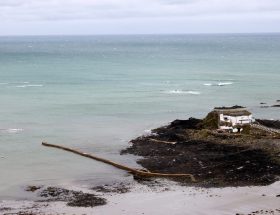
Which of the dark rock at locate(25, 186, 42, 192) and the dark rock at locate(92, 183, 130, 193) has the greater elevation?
the dark rock at locate(92, 183, 130, 193)

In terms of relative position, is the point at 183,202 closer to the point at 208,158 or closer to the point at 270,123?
the point at 208,158

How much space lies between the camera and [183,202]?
36531 millimetres

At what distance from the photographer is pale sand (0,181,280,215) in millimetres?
34938

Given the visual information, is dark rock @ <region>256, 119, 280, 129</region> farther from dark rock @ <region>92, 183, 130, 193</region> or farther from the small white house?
dark rock @ <region>92, 183, 130, 193</region>

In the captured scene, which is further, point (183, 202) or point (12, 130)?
point (12, 130)

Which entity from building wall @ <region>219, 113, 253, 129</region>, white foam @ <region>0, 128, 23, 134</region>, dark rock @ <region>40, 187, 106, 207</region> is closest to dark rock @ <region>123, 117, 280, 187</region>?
building wall @ <region>219, 113, 253, 129</region>

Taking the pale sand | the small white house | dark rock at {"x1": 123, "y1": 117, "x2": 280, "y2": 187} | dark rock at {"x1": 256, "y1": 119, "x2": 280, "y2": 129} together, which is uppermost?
the small white house

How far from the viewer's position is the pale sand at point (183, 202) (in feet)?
115

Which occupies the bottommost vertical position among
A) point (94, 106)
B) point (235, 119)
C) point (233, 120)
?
point (94, 106)

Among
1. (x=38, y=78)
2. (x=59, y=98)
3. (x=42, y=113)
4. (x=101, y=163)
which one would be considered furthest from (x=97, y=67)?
(x=101, y=163)

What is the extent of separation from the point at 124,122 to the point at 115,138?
27.4ft

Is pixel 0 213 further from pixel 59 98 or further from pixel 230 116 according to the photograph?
pixel 59 98

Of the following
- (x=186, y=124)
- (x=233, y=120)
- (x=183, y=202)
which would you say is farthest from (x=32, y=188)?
(x=233, y=120)

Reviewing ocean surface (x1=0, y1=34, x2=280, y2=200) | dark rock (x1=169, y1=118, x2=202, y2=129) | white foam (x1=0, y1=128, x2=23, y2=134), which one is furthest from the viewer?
white foam (x1=0, y1=128, x2=23, y2=134)
